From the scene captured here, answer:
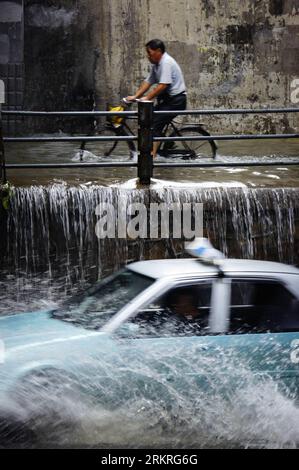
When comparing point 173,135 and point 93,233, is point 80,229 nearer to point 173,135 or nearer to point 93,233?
point 93,233

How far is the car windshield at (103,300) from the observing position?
301 inches

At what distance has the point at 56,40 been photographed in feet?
Result: 56.4

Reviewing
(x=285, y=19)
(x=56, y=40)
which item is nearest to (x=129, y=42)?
(x=56, y=40)

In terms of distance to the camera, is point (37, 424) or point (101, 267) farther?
point (101, 267)

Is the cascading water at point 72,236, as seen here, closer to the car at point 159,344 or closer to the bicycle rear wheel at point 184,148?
the bicycle rear wheel at point 184,148

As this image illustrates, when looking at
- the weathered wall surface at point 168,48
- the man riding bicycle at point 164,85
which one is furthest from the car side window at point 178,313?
the weathered wall surface at point 168,48

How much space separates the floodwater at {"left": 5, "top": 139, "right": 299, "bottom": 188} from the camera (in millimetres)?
12062

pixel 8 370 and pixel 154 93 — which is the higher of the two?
pixel 154 93

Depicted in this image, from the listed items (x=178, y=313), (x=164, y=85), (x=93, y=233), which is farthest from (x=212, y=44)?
(x=178, y=313)

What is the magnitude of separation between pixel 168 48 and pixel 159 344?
1096 cm

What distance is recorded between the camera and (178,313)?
7.54 m

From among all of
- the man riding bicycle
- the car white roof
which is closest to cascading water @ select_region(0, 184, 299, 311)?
the man riding bicycle

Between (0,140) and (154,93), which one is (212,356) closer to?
(0,140)
